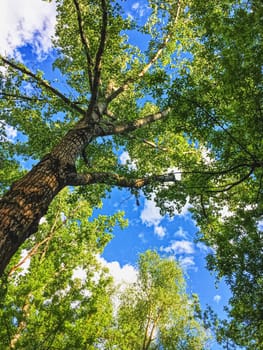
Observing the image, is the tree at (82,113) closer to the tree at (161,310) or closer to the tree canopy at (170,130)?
the tree canopy at (170,130)

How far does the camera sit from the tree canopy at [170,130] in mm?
4953

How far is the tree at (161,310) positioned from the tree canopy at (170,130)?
43.4 feet

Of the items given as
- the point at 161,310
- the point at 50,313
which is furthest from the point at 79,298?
the point at 161,310

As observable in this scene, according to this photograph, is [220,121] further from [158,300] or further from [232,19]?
[158,300]

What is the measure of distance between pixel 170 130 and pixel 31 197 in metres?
5.52

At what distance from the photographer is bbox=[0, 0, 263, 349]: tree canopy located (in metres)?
4.95

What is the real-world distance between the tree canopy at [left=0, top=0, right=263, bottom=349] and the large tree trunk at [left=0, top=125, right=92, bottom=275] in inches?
0.7

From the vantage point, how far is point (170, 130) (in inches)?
348

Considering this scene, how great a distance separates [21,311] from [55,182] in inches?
185

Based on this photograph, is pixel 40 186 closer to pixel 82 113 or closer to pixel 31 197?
pixel 31 197

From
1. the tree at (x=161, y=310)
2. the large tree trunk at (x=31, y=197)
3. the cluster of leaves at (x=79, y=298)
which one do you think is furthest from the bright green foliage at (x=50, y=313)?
the tree at (x=161, y=310)

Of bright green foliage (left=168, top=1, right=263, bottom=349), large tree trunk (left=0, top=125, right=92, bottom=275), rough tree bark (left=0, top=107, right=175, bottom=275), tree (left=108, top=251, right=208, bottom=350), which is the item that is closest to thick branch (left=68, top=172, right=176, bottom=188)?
rough tree bark (left=0, top=107, right=175, bottom=275)

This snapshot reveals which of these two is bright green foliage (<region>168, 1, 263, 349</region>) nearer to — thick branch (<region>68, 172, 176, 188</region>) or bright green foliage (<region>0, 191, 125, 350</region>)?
thick branch (<region>68, 172, 176, 188</region>)

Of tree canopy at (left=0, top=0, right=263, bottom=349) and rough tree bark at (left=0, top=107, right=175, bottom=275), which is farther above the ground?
tree canopy at (left=0, top=0, right=263, bottom=349)
